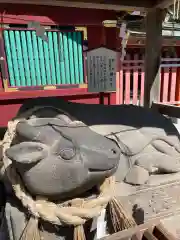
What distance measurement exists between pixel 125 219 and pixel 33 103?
70 centimetres

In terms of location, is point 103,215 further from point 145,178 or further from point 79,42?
point 79,42

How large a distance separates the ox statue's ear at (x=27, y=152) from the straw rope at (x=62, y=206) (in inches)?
5.3

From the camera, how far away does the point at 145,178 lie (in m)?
1.10

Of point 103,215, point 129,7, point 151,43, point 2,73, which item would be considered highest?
point 129,7

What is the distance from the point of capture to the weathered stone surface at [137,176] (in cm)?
109

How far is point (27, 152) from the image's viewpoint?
800mm

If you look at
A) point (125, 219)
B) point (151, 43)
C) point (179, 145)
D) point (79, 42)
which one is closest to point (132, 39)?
point (79, 42)

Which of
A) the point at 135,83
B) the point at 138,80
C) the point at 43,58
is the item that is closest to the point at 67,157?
the point at 43,58

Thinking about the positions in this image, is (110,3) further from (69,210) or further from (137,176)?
(69,210)

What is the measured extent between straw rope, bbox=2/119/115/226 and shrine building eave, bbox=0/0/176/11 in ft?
2.44

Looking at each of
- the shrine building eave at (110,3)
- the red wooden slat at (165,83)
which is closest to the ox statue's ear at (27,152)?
the shrine building eave at (110,3)

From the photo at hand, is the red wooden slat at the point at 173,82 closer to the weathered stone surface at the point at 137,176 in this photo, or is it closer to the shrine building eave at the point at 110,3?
the shrine building eave at the point at 110,3

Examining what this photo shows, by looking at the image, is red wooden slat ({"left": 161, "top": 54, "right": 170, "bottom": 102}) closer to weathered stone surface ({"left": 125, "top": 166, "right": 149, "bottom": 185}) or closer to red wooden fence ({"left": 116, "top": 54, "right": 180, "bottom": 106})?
red wooden fence ({"left": 116, "top": 54, "right": 180, "bottom": 106})

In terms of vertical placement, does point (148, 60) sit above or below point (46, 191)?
above
